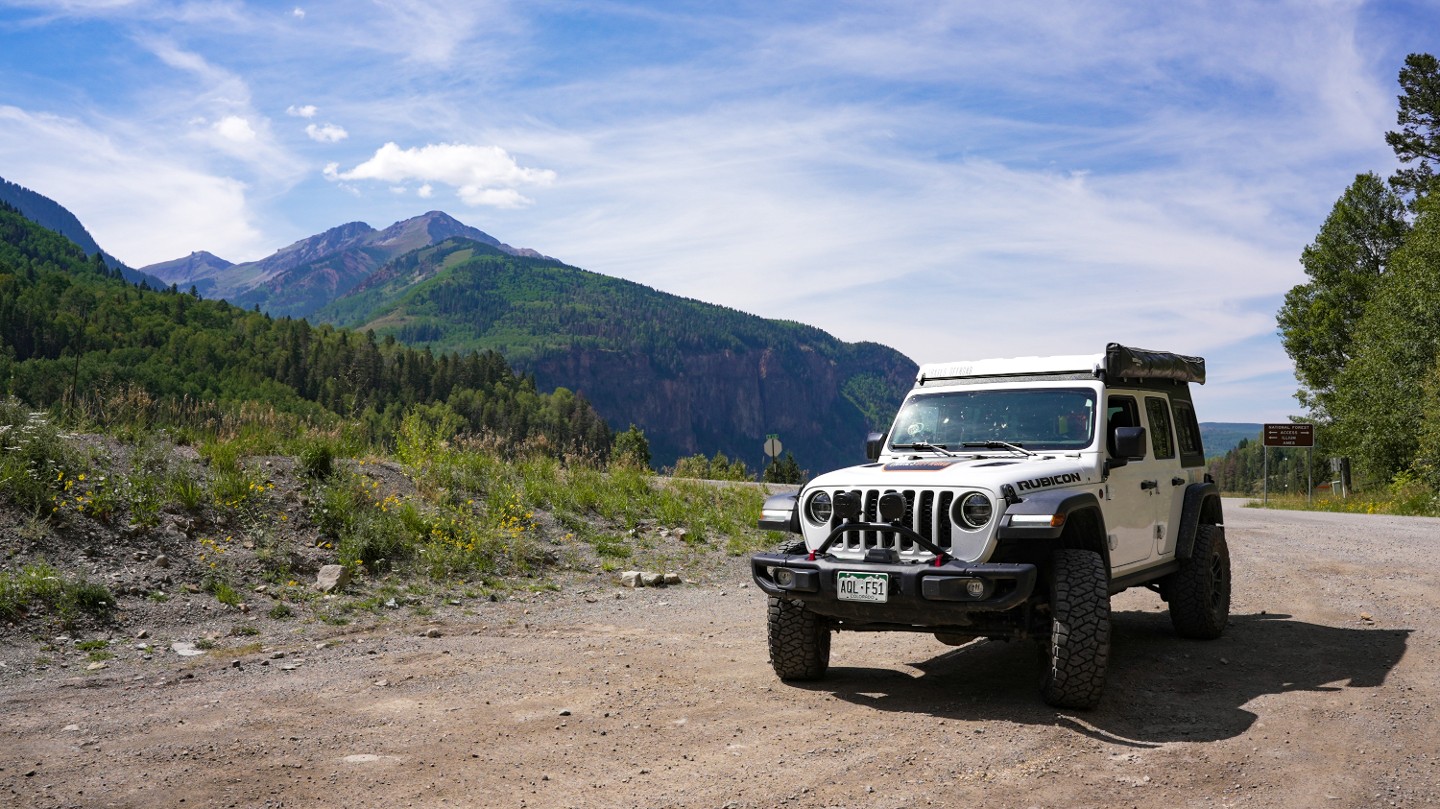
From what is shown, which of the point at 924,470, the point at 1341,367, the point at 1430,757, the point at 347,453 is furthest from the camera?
the point at 1341,367

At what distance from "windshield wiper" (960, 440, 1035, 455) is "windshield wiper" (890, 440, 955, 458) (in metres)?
0.15

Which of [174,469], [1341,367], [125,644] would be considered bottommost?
[125,644]

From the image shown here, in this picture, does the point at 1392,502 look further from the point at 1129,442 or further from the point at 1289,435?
the point at 1129,442

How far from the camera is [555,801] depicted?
4.30 meters

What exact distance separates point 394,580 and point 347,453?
11.4 ft

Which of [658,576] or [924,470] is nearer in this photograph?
[924,470]

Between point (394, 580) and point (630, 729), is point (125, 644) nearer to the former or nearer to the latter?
point (394, 580)

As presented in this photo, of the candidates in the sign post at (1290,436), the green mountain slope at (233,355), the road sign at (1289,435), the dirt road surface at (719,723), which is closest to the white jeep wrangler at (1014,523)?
the dirt road surface at (719,723)

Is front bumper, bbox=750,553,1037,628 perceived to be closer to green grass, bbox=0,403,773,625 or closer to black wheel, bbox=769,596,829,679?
black wheel, bbox=769,596,829,679

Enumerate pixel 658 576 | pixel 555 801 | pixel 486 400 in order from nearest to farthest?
pixel 555 801
pixel 658 576
pixel 486 400

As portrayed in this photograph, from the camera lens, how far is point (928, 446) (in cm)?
711

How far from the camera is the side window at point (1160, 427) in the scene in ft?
25.0

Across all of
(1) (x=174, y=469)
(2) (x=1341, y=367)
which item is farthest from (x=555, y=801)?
(2) (x=1341, y=367)

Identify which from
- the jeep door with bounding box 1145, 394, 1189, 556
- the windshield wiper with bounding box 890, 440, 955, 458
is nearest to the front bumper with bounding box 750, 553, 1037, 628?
the windshield wiper with bounding box 890, 440, 955, 458
